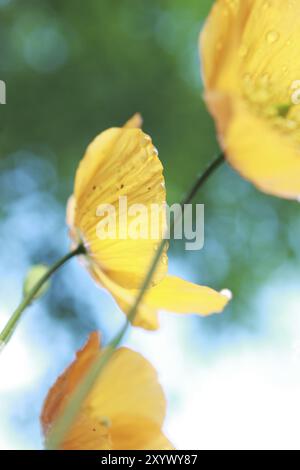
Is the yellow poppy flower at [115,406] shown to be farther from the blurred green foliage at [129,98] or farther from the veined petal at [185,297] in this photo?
the blurred green foliage at [129,98]

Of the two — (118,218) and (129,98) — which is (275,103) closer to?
(118,218)

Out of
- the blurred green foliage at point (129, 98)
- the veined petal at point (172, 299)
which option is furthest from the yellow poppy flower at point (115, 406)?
the blurred green foliage at point (129, 98)

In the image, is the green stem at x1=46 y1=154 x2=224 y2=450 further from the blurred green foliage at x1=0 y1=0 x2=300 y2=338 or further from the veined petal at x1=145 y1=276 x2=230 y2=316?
the blurred green foliage at x1=0 y1=0 x2=300 y2=338

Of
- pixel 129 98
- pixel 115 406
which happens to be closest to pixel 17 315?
pixel 115 406

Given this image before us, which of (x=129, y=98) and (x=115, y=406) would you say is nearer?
(x=115, y=406)

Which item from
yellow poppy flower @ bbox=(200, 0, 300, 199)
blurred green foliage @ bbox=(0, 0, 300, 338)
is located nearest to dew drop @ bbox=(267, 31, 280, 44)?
yellow poppy flower @ bbox=(200, 0, 300, 199)
